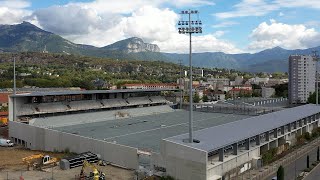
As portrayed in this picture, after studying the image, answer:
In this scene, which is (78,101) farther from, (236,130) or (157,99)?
(236,130)

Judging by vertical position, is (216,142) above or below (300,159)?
above

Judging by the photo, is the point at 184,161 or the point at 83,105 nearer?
the point at 184,161

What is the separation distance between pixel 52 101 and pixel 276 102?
1752 inches

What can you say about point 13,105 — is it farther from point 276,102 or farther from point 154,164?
point 276,102

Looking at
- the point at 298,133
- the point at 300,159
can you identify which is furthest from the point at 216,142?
the point at 298,133

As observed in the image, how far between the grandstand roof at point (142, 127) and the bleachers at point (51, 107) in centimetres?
164

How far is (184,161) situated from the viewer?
21.7 m

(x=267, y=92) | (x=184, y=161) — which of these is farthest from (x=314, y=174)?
(x=267, y=92)

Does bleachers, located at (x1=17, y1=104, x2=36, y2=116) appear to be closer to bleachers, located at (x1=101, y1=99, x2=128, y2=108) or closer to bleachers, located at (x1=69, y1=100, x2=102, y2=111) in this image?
bleachers, located at (x1=69, y1=100, x2=102, y2=111)

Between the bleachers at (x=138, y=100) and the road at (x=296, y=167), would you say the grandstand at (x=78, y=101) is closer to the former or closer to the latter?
the bleachers at (x=138, y=100)

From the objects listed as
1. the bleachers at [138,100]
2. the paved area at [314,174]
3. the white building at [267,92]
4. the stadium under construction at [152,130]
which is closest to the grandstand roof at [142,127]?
the stadium under construction at [152,130]

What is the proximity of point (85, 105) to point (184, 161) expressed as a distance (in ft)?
87.3

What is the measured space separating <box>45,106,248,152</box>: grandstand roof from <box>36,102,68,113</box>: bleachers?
1641mm

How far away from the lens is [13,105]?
127ft
